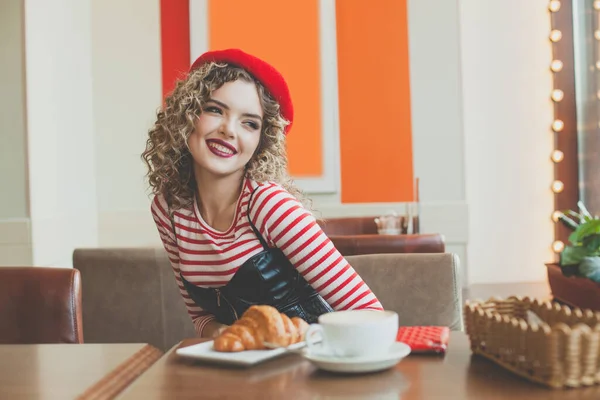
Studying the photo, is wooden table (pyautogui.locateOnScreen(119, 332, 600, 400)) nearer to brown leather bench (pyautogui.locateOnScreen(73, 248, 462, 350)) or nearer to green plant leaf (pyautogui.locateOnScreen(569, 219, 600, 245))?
green plant leaf (pyautogui.locateOnScreen(569, 219, 600, 245))

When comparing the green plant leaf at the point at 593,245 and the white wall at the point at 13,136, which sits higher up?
the white wall at the point at 13,136

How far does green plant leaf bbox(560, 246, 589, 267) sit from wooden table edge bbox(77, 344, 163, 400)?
56 cm

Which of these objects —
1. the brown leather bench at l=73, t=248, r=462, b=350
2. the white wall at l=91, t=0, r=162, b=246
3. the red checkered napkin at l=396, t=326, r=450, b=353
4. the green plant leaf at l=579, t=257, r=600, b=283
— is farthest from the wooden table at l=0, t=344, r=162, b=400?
the white wall at l=91, t=0, r=162, b=246

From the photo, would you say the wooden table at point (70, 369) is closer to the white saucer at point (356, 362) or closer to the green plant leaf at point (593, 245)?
the white saucer at point (356, 362)

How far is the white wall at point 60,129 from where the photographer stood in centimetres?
391

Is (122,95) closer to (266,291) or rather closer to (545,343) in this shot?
(266,291)

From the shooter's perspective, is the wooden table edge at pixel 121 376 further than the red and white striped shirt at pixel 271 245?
No

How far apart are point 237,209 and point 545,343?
30.2 inches

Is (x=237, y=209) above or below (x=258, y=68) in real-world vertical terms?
below

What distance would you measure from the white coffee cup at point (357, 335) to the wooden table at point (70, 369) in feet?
0.88

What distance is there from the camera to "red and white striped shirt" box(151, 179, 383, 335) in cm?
132

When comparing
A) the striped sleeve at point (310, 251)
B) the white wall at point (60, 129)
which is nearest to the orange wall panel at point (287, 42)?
the white wall at point (60, 129)

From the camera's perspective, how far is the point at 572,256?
0.88m

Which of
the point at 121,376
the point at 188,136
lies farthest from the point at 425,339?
the point at 188,136
